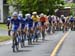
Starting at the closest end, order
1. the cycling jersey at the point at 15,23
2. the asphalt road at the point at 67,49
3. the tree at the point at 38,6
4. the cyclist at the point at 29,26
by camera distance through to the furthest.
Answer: the asphalt road at the point at 67,49 < the cycling jersey at the point at 15,23 < the cyclist at the point at 29,26 < the tree at the point at 38,6

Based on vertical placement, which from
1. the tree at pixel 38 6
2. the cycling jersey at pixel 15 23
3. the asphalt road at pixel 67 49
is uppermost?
the cycling jersey at pixel 15 23

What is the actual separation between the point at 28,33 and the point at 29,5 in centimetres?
3694

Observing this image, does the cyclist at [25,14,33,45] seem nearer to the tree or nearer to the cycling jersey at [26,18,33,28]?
the cycling jersey at [26,18,33,28]

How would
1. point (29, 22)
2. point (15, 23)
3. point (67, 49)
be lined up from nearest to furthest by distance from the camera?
1. point (15, 23)
2. point (67, 49)
3. point (29, 22)

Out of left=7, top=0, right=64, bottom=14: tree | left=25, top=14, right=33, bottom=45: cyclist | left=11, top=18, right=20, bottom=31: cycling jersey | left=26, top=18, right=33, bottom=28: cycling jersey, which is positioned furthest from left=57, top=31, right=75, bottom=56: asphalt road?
left=7, top=0, right=64, bottom=14: tree

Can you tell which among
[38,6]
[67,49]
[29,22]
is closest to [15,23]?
[67,49]

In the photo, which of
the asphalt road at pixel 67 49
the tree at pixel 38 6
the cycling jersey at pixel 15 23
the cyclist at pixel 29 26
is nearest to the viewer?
the asphalt road at pixel 67 49

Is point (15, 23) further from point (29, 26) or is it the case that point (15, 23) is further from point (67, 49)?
point (29, 26)

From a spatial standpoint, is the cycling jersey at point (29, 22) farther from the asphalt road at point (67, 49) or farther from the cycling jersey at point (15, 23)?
the cycling jersey at point (15, 23)

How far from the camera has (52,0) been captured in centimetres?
6006

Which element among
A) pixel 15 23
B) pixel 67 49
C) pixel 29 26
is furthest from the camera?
pixel 29 26

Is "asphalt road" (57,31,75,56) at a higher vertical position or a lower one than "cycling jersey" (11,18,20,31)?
lower

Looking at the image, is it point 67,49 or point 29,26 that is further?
point 29,26

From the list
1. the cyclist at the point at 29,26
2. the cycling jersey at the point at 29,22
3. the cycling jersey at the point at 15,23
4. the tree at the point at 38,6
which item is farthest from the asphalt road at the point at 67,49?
the tree at the point at 38,6
